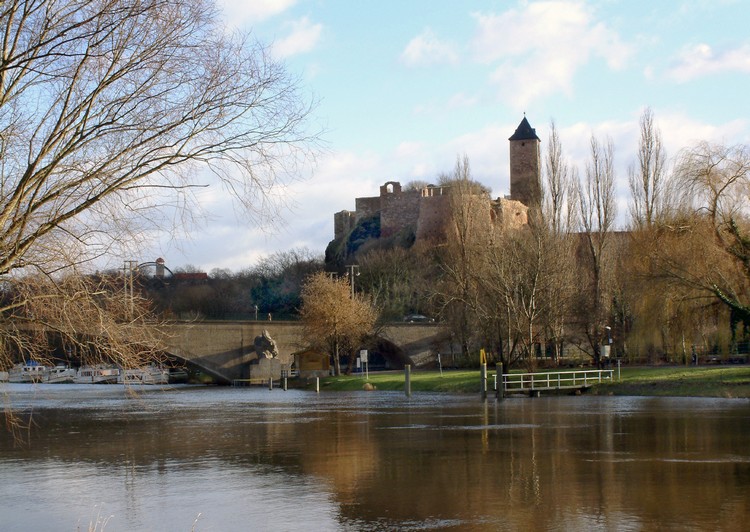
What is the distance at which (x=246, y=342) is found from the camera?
7519cm

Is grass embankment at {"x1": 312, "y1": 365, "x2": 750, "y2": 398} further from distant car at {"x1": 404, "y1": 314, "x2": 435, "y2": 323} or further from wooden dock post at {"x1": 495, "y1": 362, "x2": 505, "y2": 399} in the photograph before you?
distant car at {"x1": 404, "y1": 314, "x2": 435, "y2": 323}

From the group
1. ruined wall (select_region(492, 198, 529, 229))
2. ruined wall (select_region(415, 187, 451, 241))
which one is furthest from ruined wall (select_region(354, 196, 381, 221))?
ruined wall (select_region(492, 198, 529, 229))

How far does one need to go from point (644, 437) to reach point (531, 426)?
4.47 metres

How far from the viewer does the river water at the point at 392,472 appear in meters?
14.0

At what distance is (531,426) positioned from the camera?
1093 inches

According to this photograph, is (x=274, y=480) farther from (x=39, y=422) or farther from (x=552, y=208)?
(x=552, y=208)

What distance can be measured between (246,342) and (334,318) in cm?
1404

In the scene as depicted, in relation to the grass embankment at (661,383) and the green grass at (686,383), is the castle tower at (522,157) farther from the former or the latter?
the green grass at (686,383)

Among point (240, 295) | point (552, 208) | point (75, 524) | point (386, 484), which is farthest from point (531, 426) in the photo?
point (240, 295)

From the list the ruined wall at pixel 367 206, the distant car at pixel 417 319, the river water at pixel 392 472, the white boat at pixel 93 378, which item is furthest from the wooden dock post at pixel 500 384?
the ruined wall at pixel 367 206

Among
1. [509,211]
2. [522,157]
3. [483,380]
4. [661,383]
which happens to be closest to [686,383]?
[661,383]

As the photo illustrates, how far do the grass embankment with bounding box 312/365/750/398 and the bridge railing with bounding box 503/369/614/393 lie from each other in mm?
715

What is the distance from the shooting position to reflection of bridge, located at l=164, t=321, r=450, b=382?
2857 inches

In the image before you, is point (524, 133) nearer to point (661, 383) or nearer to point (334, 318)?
point (334, 318)
